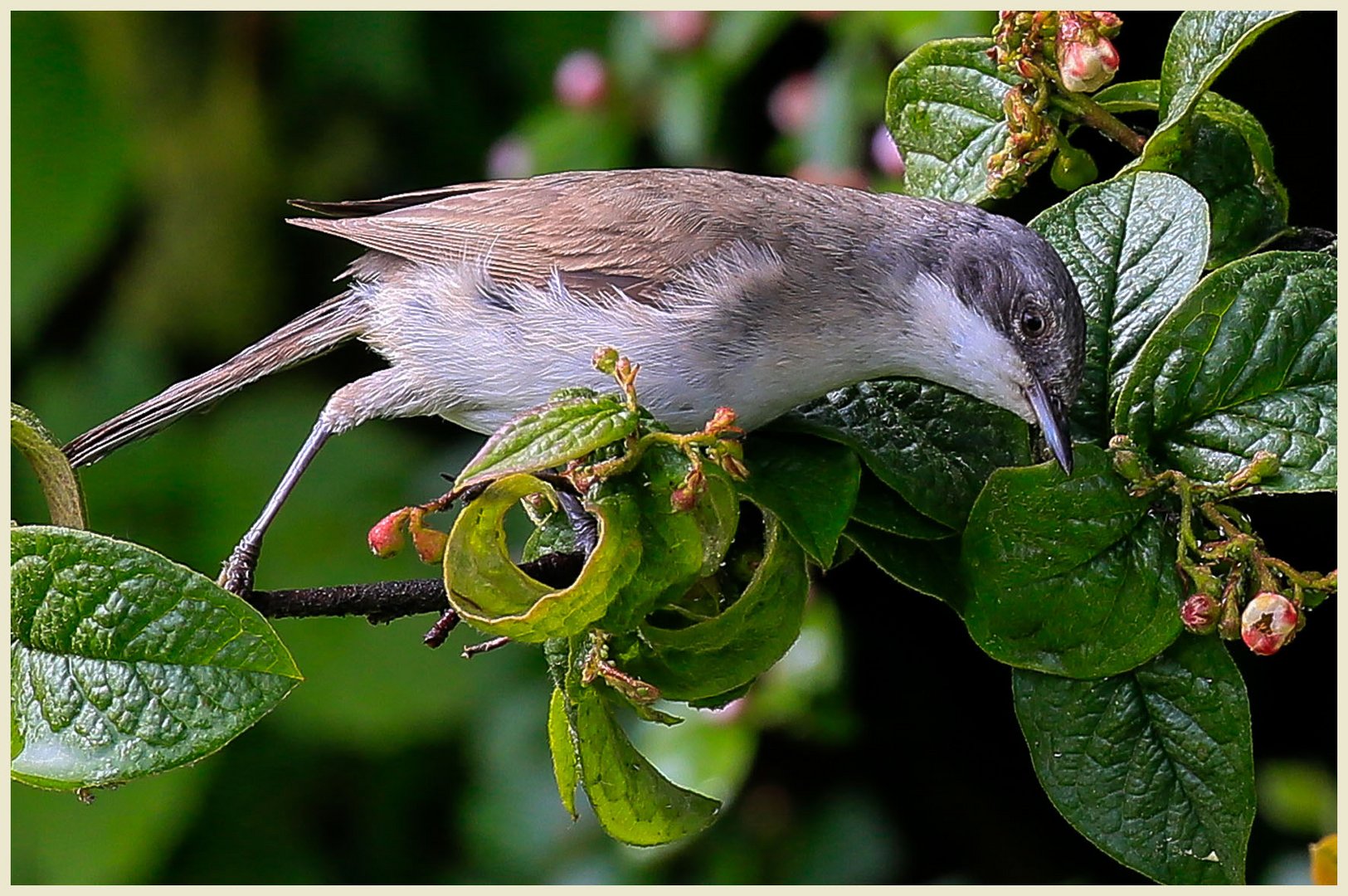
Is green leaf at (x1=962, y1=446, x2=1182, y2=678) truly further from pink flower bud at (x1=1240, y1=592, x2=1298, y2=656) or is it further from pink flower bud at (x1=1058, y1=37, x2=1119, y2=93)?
pink flower bud at (x1=1058, y1=37, x2=1119, y2=93)

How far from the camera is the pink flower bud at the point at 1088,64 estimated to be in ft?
5.16

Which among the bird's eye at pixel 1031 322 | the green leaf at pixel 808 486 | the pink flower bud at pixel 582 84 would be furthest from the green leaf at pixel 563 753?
the pink flower bud at pixel 582 84

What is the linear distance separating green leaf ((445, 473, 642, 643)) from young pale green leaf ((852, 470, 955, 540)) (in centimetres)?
25

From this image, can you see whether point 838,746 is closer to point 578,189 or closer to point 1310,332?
point 578,189

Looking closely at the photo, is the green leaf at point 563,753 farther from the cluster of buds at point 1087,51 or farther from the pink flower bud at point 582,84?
the pink flower bud at point 582,84

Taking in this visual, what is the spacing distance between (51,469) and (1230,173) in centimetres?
133

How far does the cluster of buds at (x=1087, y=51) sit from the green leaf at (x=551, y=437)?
671 mm

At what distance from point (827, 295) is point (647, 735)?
125 centimetres

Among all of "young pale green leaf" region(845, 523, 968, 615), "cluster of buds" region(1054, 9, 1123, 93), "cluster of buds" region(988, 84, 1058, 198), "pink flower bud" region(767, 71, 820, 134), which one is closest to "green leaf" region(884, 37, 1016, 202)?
"cluster of buds" region(988, 84, 1058, 198)

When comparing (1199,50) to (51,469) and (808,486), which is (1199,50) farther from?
(51,469)

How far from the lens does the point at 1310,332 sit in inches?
57.5

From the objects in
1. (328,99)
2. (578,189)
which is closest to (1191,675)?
(578,189)

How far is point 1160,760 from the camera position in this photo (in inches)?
58.7

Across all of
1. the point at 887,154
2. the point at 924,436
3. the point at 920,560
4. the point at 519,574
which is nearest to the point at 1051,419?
the point at 924,436
